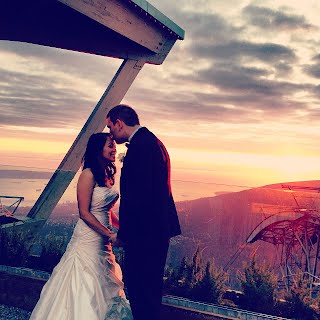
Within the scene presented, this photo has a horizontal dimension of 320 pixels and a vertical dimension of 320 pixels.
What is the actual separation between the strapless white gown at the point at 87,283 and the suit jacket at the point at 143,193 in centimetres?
54

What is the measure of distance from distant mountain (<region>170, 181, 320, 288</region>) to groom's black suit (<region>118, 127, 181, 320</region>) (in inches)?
60.2

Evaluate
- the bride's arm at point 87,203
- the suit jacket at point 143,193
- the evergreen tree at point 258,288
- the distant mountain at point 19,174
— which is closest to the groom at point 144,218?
the suit jacket at point 143,193

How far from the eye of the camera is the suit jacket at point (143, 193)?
3.30 metres

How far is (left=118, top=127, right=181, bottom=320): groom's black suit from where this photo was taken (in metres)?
3.30

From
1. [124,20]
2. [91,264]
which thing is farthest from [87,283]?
[124,20]

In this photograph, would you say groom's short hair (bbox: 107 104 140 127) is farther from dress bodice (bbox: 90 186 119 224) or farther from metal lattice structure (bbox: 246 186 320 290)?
metal lattice structure (bbox: 246 186 320 290)

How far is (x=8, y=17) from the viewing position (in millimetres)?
4930

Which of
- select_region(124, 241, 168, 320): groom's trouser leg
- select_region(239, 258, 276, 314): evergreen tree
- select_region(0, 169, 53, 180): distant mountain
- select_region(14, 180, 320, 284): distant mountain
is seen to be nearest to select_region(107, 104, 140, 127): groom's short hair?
select_region(124, 241, 168, 320): groom's trouser leg

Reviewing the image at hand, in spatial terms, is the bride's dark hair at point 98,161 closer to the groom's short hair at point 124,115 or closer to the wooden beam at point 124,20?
the groom's short hair at point 124,115

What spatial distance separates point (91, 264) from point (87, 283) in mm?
170

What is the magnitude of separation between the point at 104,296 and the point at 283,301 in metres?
1.95

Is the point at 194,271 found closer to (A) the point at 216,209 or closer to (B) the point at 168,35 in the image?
(A) the point at 216,209

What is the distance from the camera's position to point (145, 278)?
3375 mm

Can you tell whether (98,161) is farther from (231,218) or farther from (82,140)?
(231,218)
